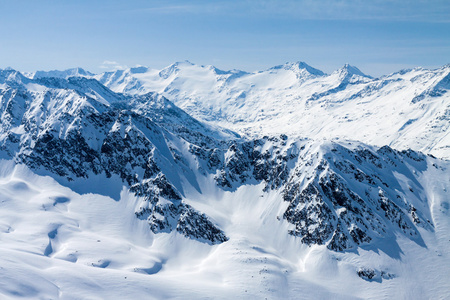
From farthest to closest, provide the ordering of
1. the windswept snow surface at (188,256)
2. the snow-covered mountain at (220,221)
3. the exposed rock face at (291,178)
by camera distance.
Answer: the exposed rock face at (291,178) < the snow-covered mountain at (220,221) < the windswept snow surface at (188,256)

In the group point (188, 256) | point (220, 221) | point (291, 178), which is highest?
point (291, 178)

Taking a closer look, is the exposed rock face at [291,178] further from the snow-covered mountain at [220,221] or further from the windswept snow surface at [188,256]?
the windswept snow surface at [188,256]

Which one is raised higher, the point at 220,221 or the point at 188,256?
the point at 220,221

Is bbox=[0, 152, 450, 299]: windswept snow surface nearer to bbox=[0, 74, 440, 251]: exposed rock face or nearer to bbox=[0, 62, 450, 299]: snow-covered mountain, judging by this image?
bbox=[0, 62, 450, 299]: snow-covered mountain

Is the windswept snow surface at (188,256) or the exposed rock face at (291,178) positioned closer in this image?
the windswept snow surface at (188,256)

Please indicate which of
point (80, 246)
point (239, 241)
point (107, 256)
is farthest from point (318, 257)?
point (80, 246)

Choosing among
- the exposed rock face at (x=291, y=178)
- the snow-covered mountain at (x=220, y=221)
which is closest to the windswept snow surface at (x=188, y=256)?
the snow-covered mountain at (x=220, y=221)

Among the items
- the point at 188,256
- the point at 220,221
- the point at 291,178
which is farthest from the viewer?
the point at 291,178

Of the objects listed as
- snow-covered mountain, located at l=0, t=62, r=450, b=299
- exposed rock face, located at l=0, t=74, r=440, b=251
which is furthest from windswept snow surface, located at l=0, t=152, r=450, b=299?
exposed rock face, located at l=0, t=74, r=440, b=251

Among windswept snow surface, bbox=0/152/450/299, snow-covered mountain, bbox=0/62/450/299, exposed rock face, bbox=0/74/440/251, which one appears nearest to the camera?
windswept snow surface, bbox=0/152/450/299

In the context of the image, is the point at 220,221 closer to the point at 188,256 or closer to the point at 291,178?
the point at 188,256

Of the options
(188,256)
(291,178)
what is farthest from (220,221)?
(291,178)
